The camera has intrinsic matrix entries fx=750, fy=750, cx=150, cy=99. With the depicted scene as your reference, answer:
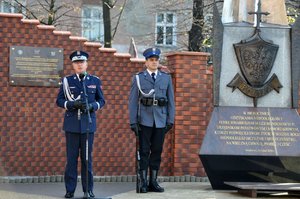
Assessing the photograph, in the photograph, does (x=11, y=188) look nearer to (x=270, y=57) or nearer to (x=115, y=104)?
(x=115, y=104)

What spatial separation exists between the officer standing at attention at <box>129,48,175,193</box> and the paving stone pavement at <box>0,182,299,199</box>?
0.37 meters

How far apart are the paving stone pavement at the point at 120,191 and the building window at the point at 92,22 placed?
17599 mm

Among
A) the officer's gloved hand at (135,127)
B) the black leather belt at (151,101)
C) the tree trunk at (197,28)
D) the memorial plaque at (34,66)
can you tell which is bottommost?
the officer's gloved hand at (135,127)

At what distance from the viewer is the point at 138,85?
10.0 m

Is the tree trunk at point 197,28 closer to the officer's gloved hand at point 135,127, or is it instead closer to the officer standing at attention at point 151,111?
the officer standing at attention at point 151,111

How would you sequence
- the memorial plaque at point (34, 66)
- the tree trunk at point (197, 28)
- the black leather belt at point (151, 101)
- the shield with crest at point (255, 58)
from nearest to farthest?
the black leather belt at point (151, 101) → the shield with crest at point (255, 58) → the memorial plaque at point (34, 66) → the tree trunk at point (197, 28)

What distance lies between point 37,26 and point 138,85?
9.67ft

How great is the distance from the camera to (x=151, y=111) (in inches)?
393

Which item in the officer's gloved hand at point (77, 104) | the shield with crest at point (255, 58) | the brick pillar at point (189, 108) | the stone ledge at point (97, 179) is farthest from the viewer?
the brick pillar at point (189, 108)

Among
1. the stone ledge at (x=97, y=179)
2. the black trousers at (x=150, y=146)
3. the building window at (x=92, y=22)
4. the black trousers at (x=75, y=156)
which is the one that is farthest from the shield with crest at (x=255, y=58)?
the building window at (x=92, y=22)

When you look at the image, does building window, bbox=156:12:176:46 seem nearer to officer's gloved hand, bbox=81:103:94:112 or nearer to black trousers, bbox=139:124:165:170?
black trousers, bbox=139:124:165:170

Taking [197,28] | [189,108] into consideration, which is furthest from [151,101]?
[197,28]

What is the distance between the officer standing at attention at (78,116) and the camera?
930cm

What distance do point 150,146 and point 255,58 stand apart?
1.95 meters
